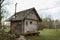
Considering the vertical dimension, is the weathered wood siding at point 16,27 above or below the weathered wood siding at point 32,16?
below

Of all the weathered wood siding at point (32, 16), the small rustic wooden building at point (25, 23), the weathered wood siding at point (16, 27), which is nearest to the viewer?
the small rustic wooden building at point (25, 23)

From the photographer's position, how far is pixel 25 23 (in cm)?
3114

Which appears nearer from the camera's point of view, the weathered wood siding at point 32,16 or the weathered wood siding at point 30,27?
the weathered wood siding at point 30,27

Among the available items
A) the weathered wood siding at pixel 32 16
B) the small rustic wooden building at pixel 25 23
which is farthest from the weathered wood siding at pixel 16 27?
the weathered wood siding at pixel 32 16

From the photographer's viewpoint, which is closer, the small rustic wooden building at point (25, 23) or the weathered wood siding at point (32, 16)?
the small rustic wooden building at point (25, 23)

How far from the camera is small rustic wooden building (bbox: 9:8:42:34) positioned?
3080 centimetres

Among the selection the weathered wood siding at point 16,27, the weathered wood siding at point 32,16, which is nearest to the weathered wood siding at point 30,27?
the weathered wood siding at point 32,16

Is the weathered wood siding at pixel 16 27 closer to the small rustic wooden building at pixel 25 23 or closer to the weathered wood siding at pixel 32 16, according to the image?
the small rustic wooden building at pixel 25 23

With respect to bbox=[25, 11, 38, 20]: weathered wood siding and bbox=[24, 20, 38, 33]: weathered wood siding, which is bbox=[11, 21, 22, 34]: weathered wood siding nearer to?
bbox=[24, 20, 38, 33]: weathered wood siding

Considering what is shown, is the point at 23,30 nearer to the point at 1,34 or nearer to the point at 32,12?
the point at 32,12

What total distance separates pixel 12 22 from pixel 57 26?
76.9 feet

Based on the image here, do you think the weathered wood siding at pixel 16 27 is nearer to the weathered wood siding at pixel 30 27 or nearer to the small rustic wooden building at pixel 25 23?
the small rustic wooden building at pixel 25 23

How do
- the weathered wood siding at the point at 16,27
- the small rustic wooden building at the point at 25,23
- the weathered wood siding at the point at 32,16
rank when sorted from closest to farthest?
the small rustic wooden building at the point at 25,23 → the weathered wood siding at the point at 16,27 → the weathered wood siding at the point at 32,16

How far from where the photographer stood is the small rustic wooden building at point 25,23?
101ft
